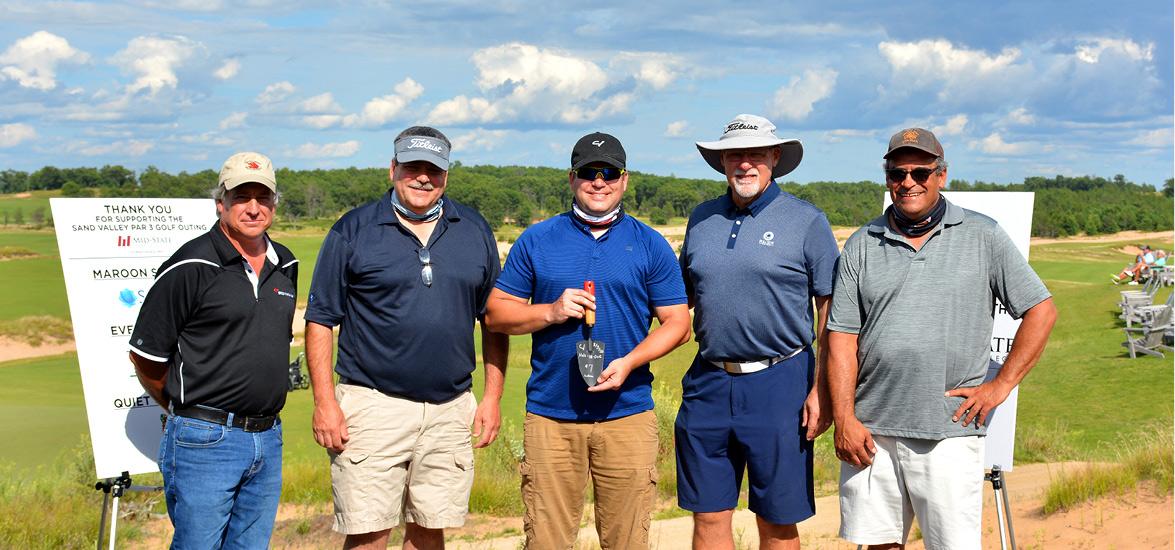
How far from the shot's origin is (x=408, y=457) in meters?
5.09

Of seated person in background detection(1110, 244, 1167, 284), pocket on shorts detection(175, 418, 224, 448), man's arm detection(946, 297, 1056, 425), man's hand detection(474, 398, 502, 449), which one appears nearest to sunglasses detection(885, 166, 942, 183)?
man's arm detection(946, 297, 1056, 425)

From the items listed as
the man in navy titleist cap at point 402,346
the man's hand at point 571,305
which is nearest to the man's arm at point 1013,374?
the man's hand at point 571,305

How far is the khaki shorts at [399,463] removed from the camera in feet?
→ 16.3

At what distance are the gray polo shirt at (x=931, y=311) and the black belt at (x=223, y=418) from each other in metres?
2.79

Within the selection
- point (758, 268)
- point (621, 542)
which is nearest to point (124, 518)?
point (621, 542)

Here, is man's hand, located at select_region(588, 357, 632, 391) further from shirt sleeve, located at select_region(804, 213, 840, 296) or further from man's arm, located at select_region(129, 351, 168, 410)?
man's arm, located at select_region(129, 351, 168, 410)

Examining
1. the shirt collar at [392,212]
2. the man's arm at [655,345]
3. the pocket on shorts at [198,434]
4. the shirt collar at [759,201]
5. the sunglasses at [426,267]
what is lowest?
the pocket on shorts at [198,434]

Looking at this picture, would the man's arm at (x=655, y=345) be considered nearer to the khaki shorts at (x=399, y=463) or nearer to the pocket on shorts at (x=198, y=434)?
the khaki shorts at (x=399, y=463)

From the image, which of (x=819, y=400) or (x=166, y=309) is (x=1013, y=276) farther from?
(x=166, y=309)

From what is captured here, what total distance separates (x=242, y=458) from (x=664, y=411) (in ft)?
30.1

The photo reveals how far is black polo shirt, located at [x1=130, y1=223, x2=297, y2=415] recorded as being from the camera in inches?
176

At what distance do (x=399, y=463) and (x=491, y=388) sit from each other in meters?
0.61

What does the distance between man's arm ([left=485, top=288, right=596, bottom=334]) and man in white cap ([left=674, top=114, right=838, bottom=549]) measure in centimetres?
70

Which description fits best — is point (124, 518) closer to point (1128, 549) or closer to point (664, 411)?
point (664, 411)
